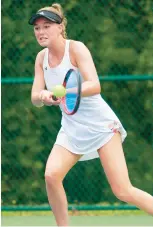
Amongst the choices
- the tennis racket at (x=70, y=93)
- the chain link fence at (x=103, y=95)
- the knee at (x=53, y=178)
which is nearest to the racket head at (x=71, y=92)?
the tennis racket at (x=70, y=93)

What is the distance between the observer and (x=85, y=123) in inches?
237

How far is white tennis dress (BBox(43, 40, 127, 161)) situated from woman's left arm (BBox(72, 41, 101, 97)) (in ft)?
0.28

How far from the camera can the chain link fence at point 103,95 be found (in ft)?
27.3

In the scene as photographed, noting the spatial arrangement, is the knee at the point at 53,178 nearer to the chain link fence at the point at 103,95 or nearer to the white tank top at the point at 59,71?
the white tank top at the point at 59,71

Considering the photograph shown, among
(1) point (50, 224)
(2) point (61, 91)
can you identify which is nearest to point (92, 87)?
(2) point (61, 91)

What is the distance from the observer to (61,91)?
562 centimetres

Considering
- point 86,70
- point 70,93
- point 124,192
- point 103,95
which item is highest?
point 86,70

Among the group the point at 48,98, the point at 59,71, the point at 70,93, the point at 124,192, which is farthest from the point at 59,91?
the point at 124,192

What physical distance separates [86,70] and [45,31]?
349 millimetres

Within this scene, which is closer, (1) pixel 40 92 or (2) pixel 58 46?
(1) pixel 40 92

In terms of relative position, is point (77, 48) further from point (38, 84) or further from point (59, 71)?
point (38, 84)

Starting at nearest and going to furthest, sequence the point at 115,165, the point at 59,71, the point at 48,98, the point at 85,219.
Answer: the point at 48,98 < the point at 115,165 < the point at 59,71 < the point at 85,219

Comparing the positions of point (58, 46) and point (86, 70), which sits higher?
point (58, 46)

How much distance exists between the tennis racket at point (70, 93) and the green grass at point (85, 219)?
190cm
